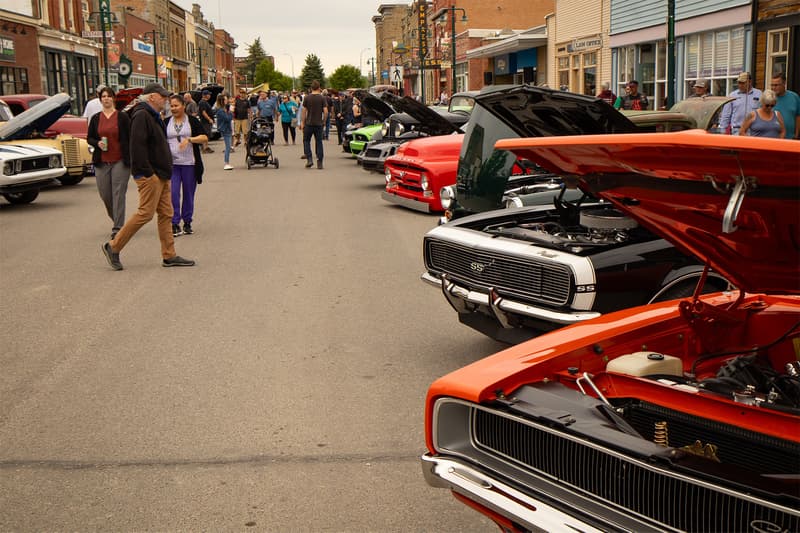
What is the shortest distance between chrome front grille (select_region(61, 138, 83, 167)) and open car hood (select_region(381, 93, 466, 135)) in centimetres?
648

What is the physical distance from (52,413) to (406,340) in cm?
262

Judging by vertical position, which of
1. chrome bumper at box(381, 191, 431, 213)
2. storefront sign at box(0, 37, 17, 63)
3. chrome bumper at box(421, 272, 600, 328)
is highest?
storefront sign at box(0, 37, 17, 63)

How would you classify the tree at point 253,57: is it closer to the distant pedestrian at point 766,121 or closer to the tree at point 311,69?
the tree at point 311,69

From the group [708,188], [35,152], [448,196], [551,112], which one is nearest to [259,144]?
[35,152]

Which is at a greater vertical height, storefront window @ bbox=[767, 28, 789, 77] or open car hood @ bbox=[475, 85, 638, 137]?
storefront window @ bbox=[767, 28, 789, 77]

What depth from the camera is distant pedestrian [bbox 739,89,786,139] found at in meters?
13.5

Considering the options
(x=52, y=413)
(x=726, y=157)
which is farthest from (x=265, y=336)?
(x=726, y=157)

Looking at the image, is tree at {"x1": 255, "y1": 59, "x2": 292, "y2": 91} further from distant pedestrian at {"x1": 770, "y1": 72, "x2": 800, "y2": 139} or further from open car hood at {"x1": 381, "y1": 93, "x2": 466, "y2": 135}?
distant pedestrian at {"x1": 770, "y1": 72, "x2": 800, "y2": 139}

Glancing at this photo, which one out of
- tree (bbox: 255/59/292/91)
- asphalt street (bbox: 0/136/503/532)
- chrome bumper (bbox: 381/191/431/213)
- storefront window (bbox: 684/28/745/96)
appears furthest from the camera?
tree (bbox: 255/59/292/91)

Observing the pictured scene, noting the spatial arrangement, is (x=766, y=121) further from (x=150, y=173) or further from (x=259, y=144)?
(x=259, y=144)

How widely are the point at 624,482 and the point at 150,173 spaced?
7716 millimetres

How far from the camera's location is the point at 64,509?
13.1ft

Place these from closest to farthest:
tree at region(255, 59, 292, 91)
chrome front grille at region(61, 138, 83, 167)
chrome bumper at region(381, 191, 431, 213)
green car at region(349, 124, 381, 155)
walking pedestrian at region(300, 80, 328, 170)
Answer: chrome bumper at region(381, 191, 431, 213)
chrome front grille at region(61, 138, 83, 167)
walking pedestrian at region(300, 80, 328, 170)
green car at region(349, 124, 381, 155)
tree at region(255, 59, 292, 91)

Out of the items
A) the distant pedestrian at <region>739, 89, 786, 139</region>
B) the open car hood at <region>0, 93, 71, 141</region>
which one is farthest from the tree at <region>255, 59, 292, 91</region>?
the distant pedestrian at <region>739, 89, 786, 139</region>
